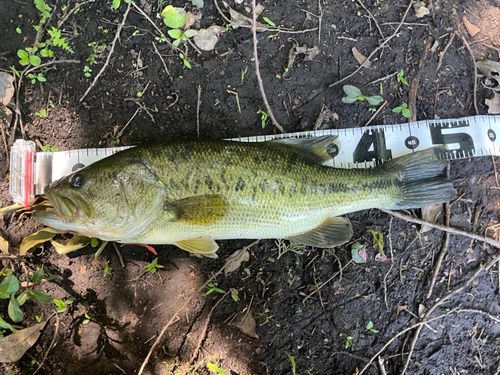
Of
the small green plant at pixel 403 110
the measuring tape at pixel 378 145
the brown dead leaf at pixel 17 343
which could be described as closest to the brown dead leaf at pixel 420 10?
the small green plant at pixel 403 110

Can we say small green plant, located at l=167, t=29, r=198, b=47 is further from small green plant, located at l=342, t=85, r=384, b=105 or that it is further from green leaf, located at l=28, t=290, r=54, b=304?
green leaf, located at l=28, t=290, r=54, b=304

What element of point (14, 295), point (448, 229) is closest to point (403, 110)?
point (448, 229)

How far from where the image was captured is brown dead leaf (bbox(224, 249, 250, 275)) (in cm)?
311

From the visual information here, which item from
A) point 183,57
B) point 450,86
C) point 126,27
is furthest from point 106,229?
point 450,86

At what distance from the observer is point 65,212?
242 centimetres

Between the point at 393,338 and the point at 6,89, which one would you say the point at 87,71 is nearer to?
the point at 6,89

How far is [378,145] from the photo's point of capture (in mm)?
3186

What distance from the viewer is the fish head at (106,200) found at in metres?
2.42

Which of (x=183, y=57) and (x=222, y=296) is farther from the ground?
(x=183, y=57)

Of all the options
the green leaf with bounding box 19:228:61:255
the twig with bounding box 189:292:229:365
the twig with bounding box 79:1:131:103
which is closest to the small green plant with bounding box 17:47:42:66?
the twig with bounding box 79:1:131:103

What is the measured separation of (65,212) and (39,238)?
0.87 metres

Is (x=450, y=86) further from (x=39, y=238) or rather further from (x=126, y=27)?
(x=39, y=238)

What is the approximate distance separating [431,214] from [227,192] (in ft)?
7.22

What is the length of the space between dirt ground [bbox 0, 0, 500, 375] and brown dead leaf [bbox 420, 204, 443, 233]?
0.08 meters
